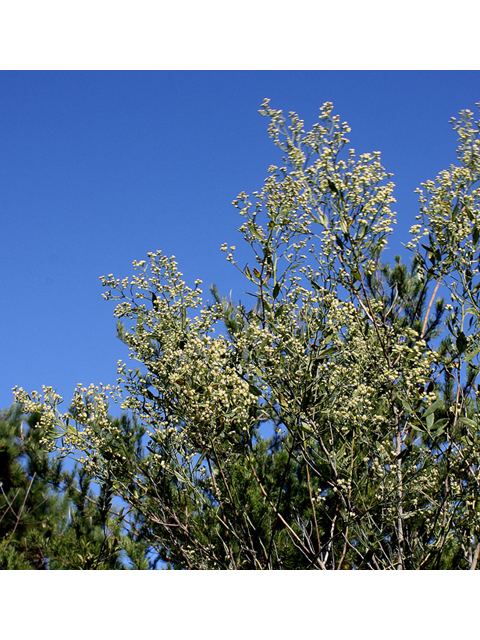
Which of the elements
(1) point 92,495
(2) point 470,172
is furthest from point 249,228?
(1) point 92,495

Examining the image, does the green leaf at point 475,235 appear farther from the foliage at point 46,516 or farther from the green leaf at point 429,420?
the foliage at point 46,516

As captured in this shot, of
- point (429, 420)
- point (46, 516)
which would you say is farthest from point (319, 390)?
point (46, 516)

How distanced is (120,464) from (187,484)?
1.31ft

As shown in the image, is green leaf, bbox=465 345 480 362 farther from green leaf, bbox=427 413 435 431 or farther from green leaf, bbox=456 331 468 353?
green leaf, bbox=427 413 435 431

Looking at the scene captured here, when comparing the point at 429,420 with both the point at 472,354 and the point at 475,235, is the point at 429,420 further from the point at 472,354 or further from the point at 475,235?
the point at 475,235

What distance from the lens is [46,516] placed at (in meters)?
5.45

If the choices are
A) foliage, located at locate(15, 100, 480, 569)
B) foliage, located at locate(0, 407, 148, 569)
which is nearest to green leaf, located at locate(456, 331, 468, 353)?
foliage, located at locate(15, 100, 480, 569)

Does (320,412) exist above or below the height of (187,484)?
above

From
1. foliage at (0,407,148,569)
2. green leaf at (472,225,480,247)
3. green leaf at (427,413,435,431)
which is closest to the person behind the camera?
green leaf at (427,413,435,431)

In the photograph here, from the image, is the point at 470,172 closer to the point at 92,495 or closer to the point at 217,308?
the point at 217,308

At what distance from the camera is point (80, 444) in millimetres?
2359

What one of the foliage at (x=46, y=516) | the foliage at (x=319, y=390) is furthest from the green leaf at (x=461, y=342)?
the foliage at (x=46, y=516)

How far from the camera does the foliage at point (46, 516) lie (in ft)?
11.8

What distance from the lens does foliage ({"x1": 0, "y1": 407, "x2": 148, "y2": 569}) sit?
360 centimetres
